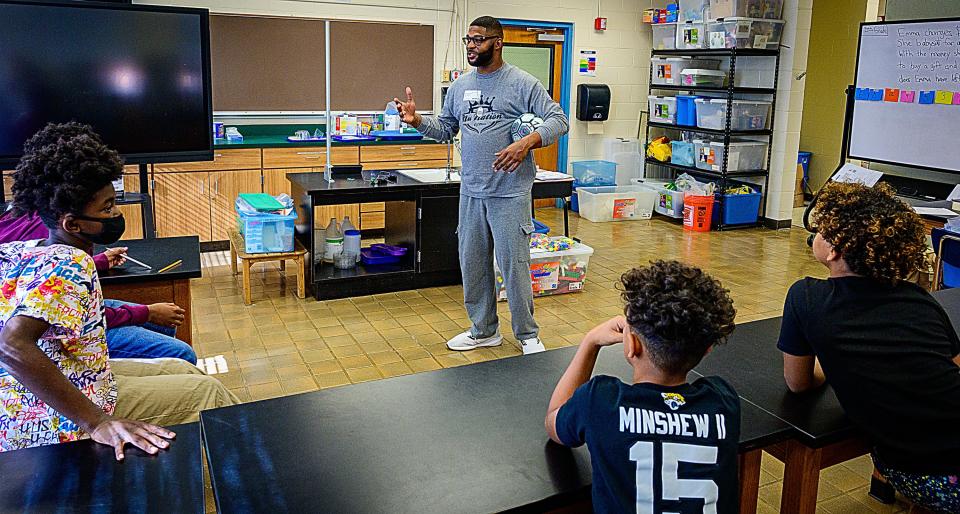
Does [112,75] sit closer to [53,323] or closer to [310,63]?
[53,323]

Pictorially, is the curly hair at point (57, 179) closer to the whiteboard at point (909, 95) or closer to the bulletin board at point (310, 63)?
the bulletin board at point (310, 63)

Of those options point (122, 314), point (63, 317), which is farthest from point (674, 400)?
point (122, 314)

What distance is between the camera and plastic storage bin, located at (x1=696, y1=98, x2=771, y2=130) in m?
7.32

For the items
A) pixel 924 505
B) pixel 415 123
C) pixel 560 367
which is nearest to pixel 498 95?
pixel 415 123

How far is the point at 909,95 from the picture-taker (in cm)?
553

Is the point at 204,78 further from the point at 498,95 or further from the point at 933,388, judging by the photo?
the point at 933,388

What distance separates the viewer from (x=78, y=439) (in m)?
1.69

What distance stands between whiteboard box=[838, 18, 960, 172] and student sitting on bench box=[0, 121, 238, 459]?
532 cm

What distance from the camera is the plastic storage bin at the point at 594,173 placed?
319 inches

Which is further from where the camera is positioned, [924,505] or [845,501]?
[845,501]

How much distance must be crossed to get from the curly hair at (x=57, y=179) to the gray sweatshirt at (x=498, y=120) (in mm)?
2069

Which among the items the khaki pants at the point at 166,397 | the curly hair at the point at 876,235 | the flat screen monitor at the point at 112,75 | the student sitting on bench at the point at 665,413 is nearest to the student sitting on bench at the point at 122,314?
the khaki pants at the point at 166,397

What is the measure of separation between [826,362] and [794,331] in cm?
10

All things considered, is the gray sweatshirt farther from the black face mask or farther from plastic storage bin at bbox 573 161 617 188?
plastic storage bin at bbox 573 161 617 188
